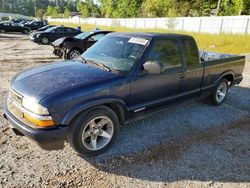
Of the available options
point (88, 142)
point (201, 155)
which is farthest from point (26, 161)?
point (201, 155)

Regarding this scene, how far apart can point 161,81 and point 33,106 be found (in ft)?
7.00

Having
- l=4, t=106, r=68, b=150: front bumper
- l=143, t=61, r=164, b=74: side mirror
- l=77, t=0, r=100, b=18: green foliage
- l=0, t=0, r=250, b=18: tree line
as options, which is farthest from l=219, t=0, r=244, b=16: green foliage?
l=77, t=0, r=100, b=18: green foliage

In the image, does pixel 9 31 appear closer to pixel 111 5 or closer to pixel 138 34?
pixel 138 34

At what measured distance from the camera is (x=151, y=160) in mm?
3486

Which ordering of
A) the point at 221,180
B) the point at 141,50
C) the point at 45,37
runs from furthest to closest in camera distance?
the point at 45,37 < the point at 141,50 < the point at 221,180

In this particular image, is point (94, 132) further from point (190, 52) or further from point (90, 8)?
point (90, 8)

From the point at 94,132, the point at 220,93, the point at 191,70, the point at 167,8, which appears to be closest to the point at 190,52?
the point at 191,70

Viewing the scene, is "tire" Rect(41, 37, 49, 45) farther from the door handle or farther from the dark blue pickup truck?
the door handle

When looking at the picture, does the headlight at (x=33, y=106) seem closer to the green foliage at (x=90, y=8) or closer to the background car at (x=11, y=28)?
the background car at (x=11, y=28)

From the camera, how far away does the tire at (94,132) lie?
10.5 feet

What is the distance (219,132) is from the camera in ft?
14.6

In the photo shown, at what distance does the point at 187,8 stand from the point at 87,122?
4126cm

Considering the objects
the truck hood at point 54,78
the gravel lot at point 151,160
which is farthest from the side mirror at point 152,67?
the gravel lot at point 151,160

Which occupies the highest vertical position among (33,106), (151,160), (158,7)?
(158,7)
